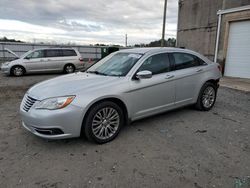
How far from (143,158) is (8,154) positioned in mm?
2083

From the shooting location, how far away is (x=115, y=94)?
357 centimetres

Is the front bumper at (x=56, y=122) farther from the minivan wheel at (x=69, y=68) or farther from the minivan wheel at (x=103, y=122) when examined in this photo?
the minivan wheel at (x=69, y=68)

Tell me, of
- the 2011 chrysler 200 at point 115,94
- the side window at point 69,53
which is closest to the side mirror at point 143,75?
the 2011 chrysler 200 at point 115,94

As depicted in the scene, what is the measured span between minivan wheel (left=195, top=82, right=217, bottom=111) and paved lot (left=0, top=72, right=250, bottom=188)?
66cm

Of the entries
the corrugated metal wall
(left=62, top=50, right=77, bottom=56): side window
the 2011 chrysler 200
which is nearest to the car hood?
the 2011 chrysler 200

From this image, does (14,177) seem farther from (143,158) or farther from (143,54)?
(143,54)

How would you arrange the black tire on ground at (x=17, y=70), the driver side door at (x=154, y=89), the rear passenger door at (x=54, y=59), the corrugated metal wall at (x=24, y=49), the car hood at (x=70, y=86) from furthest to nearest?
1. the corrugated metal wall at (x=24, y=49)
2. the rear passenger door at (x=54, y=59)
3. the black tire on ground at (x=17, y=70)
4. the driver side door at (x=154, y=89)
5. the car hood at (x=70, y=86)

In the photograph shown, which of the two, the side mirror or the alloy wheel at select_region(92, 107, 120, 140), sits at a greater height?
the side mirror

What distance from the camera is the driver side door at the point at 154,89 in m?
3.89

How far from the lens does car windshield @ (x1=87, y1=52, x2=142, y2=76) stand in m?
4.04

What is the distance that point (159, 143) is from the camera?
3.63 meters

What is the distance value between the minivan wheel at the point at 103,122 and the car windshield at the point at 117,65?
29.1 inches

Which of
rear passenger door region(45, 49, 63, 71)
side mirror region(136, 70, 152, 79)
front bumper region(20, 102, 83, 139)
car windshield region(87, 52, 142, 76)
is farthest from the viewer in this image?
rear passenger door region(45, 49, 63, 71)

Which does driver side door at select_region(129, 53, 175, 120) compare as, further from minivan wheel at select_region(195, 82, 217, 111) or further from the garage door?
the garage door
